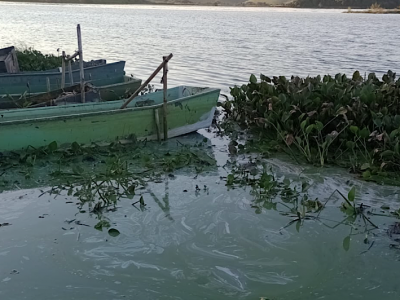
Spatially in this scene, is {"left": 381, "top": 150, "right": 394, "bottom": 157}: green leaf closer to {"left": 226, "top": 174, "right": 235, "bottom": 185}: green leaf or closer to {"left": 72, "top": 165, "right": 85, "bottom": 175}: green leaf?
{"left": 226, "top": 174, "right": 235, "bottom": 185}: green leaf

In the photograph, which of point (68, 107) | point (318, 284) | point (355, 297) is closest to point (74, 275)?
point (318, 284)

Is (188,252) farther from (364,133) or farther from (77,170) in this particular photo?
(364,133)

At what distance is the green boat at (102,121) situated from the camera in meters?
6.30

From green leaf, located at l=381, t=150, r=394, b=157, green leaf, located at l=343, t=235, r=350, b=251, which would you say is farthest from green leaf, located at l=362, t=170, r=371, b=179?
green leaf, located at l=343, t=235, r=350, b=251

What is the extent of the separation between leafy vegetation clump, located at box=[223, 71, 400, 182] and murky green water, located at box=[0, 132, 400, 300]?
826 mm

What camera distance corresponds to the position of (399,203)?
17.3ft

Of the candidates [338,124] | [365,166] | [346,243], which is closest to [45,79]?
[338,124]

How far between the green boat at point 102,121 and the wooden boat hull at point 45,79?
2.51m

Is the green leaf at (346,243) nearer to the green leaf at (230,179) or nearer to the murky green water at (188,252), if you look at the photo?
the murky green water at (188,252)

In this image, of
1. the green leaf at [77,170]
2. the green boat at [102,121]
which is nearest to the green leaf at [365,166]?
the green boat at [102,121]

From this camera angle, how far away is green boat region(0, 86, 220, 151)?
20.7 ft

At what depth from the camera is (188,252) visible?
13.6 feet

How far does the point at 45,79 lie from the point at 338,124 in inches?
243

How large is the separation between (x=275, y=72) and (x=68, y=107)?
9.47 meters
